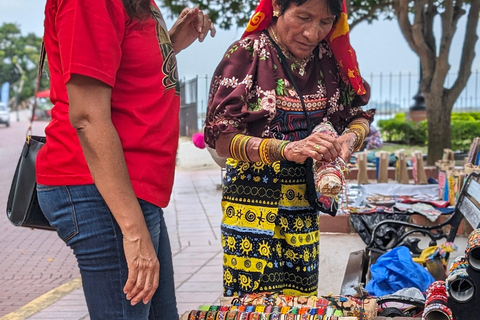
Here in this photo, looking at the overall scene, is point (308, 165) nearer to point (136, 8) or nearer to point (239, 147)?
point (239, 147)

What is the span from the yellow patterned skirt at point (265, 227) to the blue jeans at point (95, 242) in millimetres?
688

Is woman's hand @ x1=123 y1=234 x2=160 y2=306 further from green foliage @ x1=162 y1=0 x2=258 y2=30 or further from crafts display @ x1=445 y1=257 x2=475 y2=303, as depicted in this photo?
green foliage @ x1=162 y1=0 x2=258 y2=30

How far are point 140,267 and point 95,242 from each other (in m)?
0.14

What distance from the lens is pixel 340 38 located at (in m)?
2.43

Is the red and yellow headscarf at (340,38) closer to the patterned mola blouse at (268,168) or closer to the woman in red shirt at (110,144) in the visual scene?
the patterned mola blouse at (268,168)

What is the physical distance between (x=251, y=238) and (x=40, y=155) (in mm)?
896

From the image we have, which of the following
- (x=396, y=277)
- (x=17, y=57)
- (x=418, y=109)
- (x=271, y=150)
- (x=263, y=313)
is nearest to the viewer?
(x=263, y=313)

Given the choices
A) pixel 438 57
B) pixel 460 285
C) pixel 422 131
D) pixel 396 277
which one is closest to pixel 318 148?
pixel 460 285

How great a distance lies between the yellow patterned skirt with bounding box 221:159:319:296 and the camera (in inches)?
92.7

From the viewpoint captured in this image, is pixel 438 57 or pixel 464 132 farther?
pixel 464 132

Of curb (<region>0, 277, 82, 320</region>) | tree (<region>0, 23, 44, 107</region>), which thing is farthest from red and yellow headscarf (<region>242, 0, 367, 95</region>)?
tree (<region>0, 23, 44, 107</region>)

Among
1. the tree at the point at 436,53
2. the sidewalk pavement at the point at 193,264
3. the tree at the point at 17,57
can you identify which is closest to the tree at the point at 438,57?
the tree at the point at 436,53

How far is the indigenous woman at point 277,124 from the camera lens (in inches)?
89.5

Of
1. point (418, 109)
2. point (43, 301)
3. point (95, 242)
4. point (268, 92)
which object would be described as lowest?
point (43, 301)
